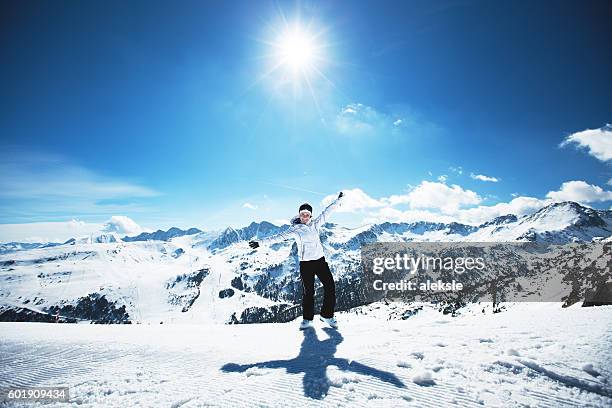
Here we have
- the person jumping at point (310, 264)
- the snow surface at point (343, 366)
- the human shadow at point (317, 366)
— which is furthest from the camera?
the person jumping at point (310, 264)

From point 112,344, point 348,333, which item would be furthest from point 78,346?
point 348,333

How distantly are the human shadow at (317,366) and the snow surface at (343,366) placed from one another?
2cm

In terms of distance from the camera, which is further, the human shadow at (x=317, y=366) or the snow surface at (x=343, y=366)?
the human shadow at (x=317, y=366)

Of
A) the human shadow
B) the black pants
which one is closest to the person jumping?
the black pants

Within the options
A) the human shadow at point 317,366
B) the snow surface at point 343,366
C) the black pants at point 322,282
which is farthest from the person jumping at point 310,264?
the human shadow at point 317,366

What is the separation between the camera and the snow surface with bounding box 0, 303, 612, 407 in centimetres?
384

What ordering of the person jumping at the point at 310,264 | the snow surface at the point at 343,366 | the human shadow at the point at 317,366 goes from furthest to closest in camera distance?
the person jumping at the point at 310,264
the human shadow at the point at 317,366
the snow surface at the point at 343,366

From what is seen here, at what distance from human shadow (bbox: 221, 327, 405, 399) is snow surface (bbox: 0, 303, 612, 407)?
17mm

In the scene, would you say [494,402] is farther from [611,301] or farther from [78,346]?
[611,301]

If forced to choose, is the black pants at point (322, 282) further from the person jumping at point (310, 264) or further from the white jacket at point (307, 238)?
the white jacket at point (307, 238)

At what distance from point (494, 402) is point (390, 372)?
1290 millimetres

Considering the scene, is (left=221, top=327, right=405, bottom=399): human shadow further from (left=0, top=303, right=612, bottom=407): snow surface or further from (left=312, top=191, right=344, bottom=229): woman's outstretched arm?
(left=312, top=191, right=344, bottom=229): woman's outstretched arm

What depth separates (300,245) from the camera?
341 inches

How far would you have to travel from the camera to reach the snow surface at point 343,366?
3840 mm
